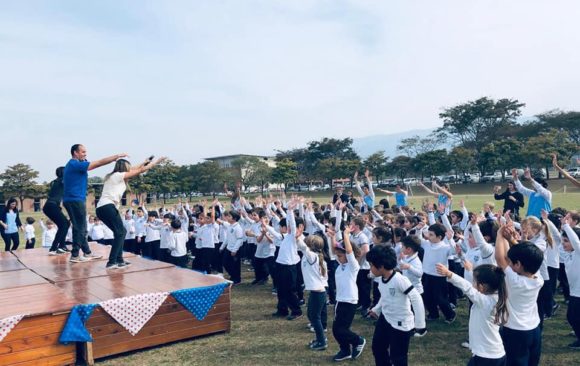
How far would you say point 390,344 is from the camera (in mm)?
4512

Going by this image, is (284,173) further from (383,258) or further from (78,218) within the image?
(383,258)

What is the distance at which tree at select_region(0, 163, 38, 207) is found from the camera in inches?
1640

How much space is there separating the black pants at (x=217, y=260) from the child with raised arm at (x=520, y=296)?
7.67 meters

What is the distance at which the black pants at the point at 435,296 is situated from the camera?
6777 millimetres

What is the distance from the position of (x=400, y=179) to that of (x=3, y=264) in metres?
54.3

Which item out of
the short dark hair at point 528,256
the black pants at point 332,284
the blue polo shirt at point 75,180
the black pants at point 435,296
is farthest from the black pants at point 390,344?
the blue polo shirt at point 75,180

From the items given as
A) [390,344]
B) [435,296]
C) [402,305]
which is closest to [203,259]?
[435,296]

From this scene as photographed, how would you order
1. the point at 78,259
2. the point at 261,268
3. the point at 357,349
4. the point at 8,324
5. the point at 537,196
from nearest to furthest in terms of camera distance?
the point at 8,324, the point at 357,349, the point at 78,259, the point at 537,196, the point at 261,268

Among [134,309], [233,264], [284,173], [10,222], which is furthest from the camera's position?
[284,173]

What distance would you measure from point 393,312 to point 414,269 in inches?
54.0

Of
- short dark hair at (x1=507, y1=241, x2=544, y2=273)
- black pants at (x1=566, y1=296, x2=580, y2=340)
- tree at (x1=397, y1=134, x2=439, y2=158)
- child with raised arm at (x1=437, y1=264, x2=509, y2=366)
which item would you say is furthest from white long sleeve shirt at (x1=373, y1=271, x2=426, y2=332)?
tree at (x1=397, y1=134, x2=439, y2=158)

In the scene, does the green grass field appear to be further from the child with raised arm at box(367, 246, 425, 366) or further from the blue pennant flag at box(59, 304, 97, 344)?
the child with raised arm at box(367, 246, 425, 366)

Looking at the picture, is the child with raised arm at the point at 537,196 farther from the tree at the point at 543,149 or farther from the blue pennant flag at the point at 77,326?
the tree at the point at 543,149

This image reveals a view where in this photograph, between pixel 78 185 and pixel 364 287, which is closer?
pixel 78 185
